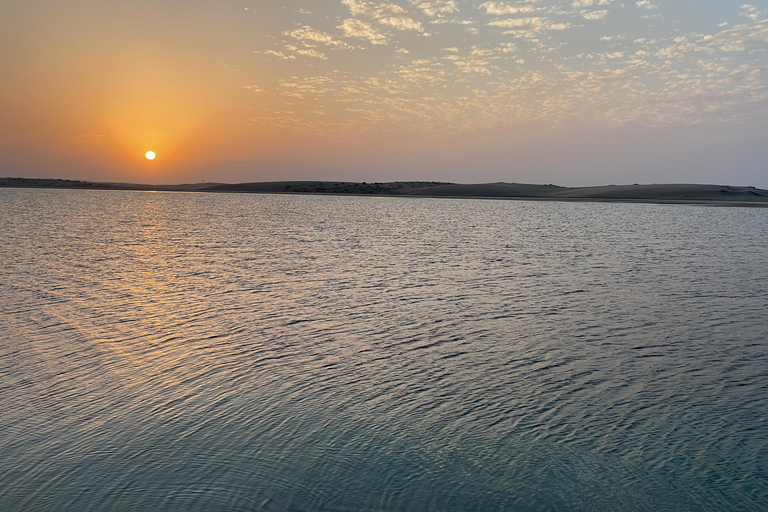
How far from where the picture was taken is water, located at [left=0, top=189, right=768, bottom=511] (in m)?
6.94

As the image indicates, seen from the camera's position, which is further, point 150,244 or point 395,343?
point 150,244

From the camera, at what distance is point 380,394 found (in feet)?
33.0

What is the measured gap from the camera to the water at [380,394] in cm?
694

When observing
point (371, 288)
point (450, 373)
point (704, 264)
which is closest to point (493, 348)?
point (450, 373)

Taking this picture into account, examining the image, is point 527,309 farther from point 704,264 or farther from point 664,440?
point 704,264

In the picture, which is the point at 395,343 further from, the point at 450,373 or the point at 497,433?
the point at 497,433

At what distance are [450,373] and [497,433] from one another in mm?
2724

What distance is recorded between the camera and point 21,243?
32.7 metres

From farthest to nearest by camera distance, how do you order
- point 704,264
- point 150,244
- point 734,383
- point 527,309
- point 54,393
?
point 150,244
point 704,264
point 527,309
point 734,383
point 54,393

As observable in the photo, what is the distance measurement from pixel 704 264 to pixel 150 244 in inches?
1267

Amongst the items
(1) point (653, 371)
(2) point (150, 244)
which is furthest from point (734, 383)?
(2) point (150, 244)

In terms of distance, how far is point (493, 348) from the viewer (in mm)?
12977

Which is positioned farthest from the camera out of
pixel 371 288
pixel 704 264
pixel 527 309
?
pixel 704 264

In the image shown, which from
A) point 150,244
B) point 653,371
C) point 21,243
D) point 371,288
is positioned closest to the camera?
point 653,371
